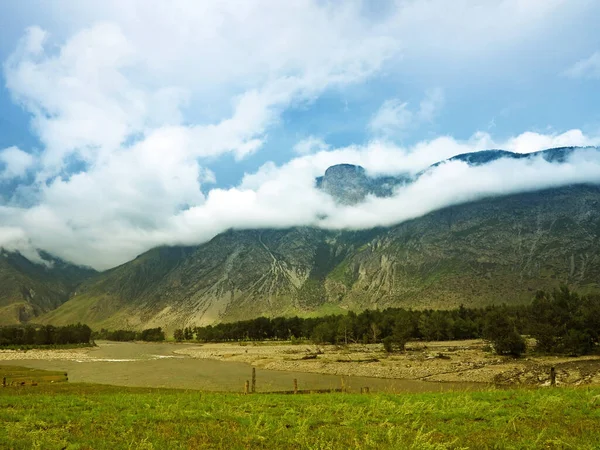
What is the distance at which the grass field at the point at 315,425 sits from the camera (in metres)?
13.6

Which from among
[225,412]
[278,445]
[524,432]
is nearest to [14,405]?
[225,412]

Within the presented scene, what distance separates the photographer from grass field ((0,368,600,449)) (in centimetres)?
1364

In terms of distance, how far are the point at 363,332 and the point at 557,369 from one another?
10149cm

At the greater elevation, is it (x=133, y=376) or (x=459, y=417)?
(x=459, y=417)

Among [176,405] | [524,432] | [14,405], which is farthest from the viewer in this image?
[14,405]

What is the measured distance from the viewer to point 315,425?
55.9 feet

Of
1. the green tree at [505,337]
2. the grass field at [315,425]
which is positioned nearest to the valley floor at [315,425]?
Answer: the grass field at [315,425]

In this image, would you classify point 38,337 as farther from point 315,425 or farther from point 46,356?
point 315,425

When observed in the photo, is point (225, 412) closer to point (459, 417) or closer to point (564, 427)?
point (459, 417)

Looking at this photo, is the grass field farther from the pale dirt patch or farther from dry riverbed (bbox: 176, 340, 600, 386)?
the pale dirt patch

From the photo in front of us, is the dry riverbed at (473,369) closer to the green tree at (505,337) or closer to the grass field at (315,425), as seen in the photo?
the green tree at (505,337)

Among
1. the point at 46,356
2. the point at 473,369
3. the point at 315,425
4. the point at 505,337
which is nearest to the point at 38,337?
the point at 46,356

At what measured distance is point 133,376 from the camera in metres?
68.7

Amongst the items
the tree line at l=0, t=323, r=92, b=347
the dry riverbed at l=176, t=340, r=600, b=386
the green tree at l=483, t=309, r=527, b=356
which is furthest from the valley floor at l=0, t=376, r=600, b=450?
the tree line at l=0, t=323, r=92, b=347
